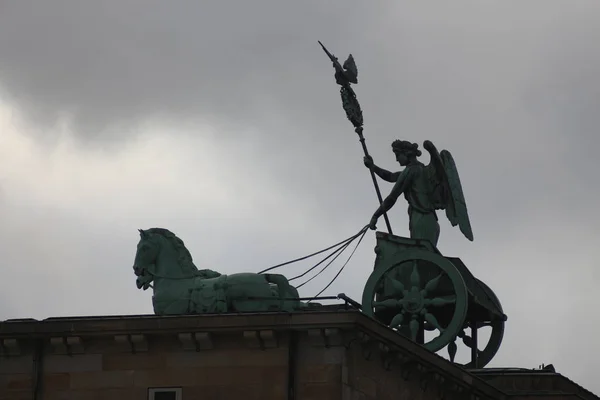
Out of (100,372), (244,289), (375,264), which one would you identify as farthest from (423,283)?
(100,372)

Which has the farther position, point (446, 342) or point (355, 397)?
point (446, 342)

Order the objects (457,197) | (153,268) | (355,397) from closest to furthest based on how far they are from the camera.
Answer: (355,397), (153,268), (457,197)

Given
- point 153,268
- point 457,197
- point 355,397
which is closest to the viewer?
point 355,397

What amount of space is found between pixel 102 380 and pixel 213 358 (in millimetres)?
2591

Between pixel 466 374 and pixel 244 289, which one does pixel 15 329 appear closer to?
pixel 244 289

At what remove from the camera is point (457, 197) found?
58812 mm

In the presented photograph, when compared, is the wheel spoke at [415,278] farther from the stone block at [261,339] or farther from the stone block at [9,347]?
the stone block at [9,347]

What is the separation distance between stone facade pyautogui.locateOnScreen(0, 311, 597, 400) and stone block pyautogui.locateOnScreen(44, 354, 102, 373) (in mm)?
22

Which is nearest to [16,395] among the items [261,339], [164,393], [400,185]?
[164,393]

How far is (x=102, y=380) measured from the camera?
5172 centimetres

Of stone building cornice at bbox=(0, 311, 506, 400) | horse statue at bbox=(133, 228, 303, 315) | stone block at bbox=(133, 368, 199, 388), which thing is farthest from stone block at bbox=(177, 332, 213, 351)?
horse statue at bbox=(133, 228, 303, 315)

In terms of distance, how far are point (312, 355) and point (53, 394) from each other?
19.6ft

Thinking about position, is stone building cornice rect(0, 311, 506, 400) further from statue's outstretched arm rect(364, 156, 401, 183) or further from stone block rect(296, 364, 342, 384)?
statue's outstretched arm rect(364, 156, 401, 183)

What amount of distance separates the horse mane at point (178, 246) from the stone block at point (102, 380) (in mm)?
3644
